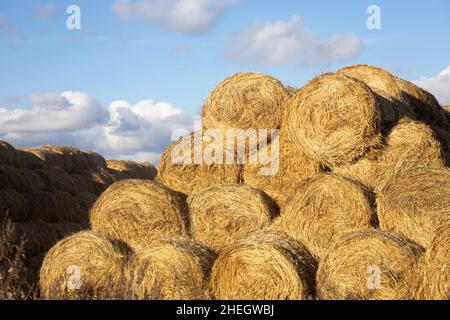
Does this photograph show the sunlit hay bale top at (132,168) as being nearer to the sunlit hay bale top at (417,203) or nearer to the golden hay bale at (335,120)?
the golden hay bale at (335,120)

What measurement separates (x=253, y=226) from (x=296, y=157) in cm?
107

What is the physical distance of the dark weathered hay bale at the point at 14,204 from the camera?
11930 mm

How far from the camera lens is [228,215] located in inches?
335

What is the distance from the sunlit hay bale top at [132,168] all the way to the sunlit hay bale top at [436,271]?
15609 millimetres

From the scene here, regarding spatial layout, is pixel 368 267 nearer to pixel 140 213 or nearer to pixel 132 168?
pixel 140 213

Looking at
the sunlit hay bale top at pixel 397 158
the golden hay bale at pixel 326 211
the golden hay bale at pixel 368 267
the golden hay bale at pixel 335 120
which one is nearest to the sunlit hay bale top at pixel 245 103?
the golden hay bale at pixel 335 120

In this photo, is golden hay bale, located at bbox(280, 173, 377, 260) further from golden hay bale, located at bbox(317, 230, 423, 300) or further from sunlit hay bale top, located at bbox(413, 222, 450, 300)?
sunlit hay bale top, located at bbox(413, 222, 450, 300)

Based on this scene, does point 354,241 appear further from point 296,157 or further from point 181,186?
point 181,186

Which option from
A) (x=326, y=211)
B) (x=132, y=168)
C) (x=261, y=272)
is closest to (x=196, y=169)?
(x=326, y=211)

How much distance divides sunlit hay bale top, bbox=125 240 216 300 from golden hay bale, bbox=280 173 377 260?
1140mm

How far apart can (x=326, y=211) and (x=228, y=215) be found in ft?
4.18

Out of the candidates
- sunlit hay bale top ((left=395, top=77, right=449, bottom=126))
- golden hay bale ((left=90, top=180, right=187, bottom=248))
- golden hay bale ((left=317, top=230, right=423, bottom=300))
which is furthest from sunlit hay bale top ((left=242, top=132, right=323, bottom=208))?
sunlit hay bale top ((left=395, top=77, right=449, bottom=126))

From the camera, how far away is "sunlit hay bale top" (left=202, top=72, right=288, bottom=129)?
9.33 m
